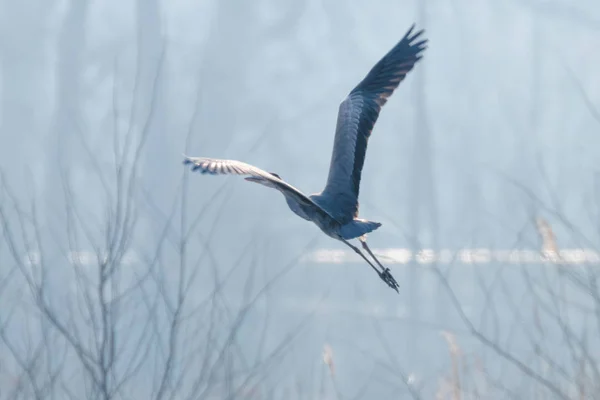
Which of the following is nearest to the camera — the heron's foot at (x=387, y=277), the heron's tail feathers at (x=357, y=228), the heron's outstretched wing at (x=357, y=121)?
the heron's tail feathers at (x=357, y=228)

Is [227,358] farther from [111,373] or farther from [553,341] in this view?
[553,341]

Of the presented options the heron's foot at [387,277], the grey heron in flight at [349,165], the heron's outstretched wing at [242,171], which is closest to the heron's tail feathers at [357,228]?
the grey heron in flight at [349,165]

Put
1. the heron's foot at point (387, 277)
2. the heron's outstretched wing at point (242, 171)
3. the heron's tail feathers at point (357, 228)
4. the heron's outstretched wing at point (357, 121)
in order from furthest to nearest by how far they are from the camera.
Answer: the heron's outstretched wing at point (357, 121), the heron's foot at point (387, 277), the heron's tail feathers at point (357, 228), the heron's outstretched wing at point (242, 171)

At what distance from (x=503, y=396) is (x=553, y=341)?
0.51 meters

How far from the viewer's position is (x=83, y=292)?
15.6 feet

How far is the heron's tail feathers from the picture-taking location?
3.23 meters

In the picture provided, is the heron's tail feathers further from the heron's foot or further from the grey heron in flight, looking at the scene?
the heron's foot

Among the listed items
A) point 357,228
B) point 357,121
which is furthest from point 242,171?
point 357,121

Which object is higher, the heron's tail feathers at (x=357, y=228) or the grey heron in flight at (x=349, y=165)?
the grey heron in flight at (x=349, y=165)

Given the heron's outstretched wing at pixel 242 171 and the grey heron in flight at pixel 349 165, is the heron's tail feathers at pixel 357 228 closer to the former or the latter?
the grey heron in flight at pixel 349 165

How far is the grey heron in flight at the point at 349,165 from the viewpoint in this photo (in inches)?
120

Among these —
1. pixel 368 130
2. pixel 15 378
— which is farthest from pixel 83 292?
pixel 368 130

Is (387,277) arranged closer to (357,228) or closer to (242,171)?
(357,228)

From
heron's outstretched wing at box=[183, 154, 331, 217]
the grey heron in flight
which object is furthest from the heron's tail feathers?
heron's outstretched wing at box=[183, 154, 331, 217]
